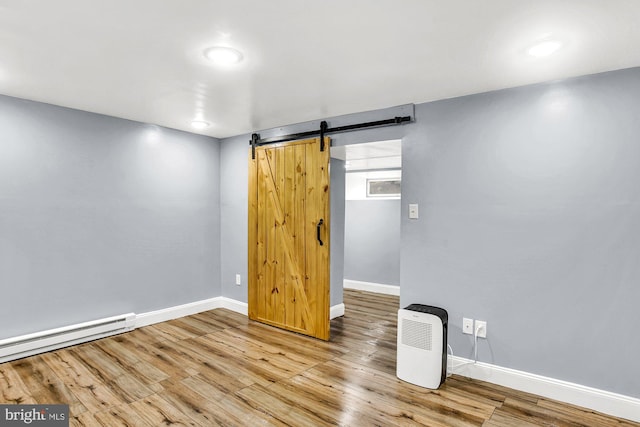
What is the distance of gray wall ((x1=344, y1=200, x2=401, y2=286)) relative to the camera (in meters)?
5.62

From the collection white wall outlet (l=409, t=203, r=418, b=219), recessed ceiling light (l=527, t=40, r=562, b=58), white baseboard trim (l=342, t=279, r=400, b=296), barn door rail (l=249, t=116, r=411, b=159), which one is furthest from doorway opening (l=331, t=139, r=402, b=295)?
recessed ceiling light (l=527, t=40, r=562, b=58)

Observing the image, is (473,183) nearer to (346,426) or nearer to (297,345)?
(346,426)

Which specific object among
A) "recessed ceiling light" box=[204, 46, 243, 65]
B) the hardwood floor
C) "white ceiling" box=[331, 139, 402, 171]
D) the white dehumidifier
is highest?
"recessed ceiling light" box=[204, 46, 243, 65]

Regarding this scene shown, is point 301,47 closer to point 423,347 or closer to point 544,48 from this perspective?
point 544,48

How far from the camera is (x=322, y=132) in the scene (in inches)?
141

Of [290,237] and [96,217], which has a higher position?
[96,217]

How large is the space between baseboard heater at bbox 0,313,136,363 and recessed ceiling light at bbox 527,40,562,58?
4.31 m

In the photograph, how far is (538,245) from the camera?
2.53 m

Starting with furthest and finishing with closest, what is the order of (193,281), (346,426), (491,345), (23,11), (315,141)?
1. (193,281)
2. (315,141)
3. (491,345)
4. (346,426)
5. (23,11)

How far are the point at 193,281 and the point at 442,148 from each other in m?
3.41

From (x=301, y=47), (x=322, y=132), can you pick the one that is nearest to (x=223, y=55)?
(x=301, y=47)

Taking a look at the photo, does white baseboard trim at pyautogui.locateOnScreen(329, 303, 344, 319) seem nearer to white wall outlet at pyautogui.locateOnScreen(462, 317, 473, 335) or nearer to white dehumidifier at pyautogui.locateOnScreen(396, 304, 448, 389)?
white dehumidifier at pyautogui.locateOnScreen(396, 304, 448, 389)

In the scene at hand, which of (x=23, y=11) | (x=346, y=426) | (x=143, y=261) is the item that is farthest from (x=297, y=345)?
(x=23, y=11)

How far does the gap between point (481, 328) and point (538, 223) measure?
3.09 feet
